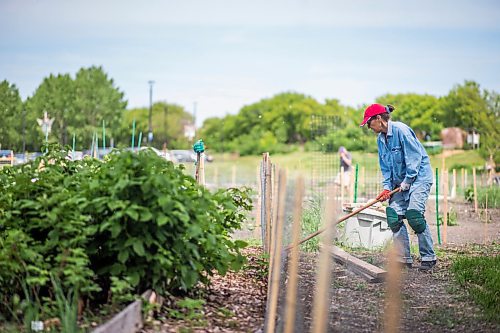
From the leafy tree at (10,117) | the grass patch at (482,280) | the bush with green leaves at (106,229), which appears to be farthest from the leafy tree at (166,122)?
the bush with green leaves at (106,229)

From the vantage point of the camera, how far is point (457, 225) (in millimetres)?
12547

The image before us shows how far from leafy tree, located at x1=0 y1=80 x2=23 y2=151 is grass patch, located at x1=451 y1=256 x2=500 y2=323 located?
1201 centimetres

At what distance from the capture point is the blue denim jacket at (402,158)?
752cm

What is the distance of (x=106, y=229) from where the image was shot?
15.7 ft

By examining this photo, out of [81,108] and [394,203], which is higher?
[81,108]

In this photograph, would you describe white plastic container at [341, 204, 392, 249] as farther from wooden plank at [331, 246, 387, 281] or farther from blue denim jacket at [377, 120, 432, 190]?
blue denim jacket at [377, 120, 432, 190]

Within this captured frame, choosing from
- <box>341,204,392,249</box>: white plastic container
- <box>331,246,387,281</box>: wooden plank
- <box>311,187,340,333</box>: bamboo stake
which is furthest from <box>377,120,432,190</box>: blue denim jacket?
<box>311,187,340,333</box>: bamboo stake

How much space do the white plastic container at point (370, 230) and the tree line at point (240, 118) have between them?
13.1 feet

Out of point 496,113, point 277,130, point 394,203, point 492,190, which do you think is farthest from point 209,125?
point 394,203

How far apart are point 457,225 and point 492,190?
4.91m

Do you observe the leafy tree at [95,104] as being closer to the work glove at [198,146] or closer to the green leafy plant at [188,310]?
the work glove at [198,146]

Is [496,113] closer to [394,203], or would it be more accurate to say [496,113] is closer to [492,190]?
[492,190]

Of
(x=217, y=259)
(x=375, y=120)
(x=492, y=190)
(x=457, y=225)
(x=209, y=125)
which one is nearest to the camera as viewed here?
(x=217, y=259)

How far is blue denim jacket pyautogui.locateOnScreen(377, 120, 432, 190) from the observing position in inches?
296
